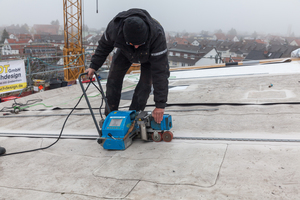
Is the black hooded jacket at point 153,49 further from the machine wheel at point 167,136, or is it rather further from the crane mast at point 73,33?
the crane mast at point 73,33

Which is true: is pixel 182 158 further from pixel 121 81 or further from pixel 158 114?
pixel 121 81

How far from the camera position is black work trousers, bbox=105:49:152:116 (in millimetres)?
2938

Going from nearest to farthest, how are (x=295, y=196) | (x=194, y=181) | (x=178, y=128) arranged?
(x=295, y=196) < (x=194, y=181) < (x=178, y=128)

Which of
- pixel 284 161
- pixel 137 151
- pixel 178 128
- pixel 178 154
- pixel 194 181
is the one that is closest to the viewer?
pixel 194 181

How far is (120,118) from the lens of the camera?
2.55 metres

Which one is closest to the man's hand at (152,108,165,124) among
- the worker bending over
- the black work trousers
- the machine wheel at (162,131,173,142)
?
the worker bending over

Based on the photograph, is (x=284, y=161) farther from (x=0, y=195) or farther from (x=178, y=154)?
(x=0, y=195)

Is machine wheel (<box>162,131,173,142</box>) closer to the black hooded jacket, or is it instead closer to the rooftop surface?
the rooftop surface

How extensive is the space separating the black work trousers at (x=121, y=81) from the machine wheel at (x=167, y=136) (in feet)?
2.07

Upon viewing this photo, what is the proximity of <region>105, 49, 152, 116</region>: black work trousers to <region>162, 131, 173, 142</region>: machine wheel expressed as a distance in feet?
2.07

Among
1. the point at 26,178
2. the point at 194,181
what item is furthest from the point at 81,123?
the point at 194,181

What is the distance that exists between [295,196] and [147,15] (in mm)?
2021

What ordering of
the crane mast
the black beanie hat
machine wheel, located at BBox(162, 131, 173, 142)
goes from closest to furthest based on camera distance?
the black beanie hat
machine wheel, located at BBox(162, 131, 173, 142)
the crane mast

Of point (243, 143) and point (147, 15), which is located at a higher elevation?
point (147, 15)
